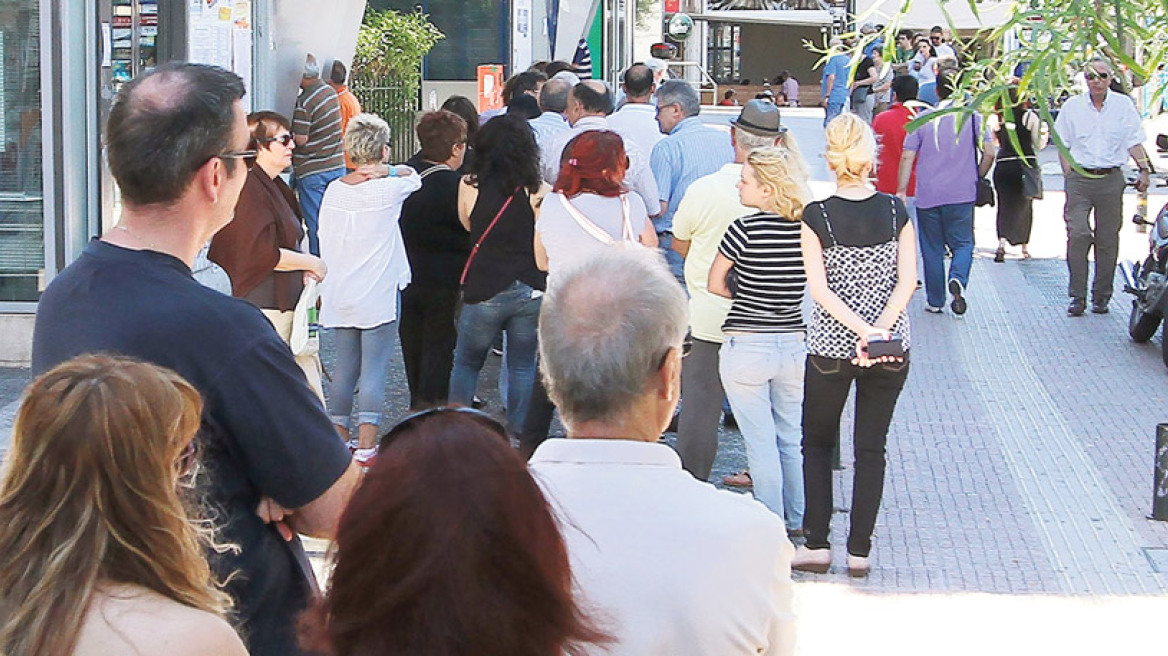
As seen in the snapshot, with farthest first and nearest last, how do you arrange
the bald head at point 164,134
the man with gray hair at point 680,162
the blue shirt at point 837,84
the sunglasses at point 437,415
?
1. the blue shirt at point 837,84
2. the man with gray hair at point 680,162
3. the bald head at point 164,134
4. the sunglasses at point 437,415

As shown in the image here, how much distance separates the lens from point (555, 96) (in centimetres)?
1038

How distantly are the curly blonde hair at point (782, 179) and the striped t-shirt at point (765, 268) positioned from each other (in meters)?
0.05

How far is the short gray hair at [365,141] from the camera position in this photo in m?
7.55

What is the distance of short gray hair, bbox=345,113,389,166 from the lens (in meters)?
7.55

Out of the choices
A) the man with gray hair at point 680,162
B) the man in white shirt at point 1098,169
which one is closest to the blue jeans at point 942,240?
the man in white shirt at point 1098,169

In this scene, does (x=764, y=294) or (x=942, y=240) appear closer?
(x=764, y=294)

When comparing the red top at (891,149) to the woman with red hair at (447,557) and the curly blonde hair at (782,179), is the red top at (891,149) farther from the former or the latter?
the woman with red hair at (447,557)

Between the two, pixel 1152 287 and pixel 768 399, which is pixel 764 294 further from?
pixel 1152 287

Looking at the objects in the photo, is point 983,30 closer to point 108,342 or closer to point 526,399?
point 108,342

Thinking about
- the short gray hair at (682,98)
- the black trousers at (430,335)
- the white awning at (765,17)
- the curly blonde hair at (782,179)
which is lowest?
the black trousers at (430,335)

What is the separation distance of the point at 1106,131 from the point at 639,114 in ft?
13.7

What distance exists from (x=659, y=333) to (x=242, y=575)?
871 millimetres

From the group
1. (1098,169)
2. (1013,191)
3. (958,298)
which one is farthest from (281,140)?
(1013,191)

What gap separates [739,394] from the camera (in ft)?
20.8
